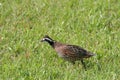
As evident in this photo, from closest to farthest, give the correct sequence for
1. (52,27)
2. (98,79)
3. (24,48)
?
(98,79)
(24,48)
(52,27)

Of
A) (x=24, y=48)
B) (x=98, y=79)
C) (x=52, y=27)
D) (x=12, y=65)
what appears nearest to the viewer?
(x=98, y=79)

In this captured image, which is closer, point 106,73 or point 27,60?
point 106,73

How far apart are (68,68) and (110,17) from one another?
2.38 m

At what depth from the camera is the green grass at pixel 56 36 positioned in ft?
28.1

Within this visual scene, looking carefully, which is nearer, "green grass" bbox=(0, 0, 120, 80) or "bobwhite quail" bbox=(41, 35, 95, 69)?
"green grass" bbox=(0, 0, 120, 80)

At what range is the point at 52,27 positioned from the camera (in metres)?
10.4

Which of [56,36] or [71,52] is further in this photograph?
[56,36]

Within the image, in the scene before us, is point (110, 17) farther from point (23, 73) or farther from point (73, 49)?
point (23, 73)

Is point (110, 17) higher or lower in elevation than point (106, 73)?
higher

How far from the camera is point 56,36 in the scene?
997 cm

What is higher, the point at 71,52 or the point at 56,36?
the point at 56,36

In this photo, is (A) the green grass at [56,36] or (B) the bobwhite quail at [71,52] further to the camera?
(B) the bobwhite quail at [71,52]

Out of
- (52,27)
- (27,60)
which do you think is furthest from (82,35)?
(27,60)

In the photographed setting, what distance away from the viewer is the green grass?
8562 mm
